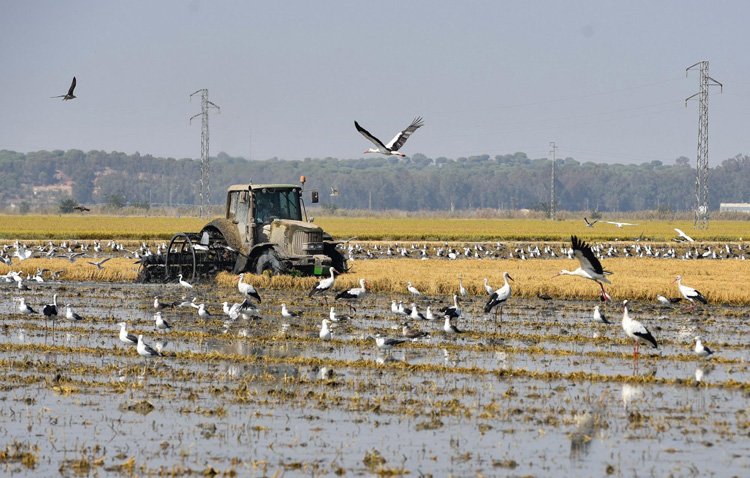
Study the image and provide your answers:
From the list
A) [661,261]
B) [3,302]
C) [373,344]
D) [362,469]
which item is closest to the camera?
[362,469]

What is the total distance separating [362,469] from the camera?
504 inches

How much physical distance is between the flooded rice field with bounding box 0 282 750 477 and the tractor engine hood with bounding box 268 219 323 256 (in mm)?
7253

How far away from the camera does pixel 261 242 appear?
35.4m

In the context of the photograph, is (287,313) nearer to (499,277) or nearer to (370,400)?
(370,400)

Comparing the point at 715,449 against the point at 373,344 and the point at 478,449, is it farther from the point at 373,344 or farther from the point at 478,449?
the point at 373,344

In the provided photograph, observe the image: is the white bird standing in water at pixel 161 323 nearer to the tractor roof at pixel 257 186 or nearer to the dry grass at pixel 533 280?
the dry grass at pixel 533 280

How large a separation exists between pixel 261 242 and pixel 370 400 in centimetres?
1925

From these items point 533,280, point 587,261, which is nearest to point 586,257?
point 587,261

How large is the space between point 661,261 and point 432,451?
125 feet

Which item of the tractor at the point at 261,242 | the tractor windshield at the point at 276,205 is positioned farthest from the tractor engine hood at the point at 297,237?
the tractor windshield at the point at 276,205

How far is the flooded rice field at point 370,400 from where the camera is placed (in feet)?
43.2

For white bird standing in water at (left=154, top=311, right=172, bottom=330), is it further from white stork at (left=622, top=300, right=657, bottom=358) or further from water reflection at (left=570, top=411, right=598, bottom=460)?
water reflection at (left=570, top=411, right=598, bottom=460)

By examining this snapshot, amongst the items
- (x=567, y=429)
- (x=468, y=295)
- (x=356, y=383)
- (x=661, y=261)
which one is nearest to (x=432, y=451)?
(x=567, y=429)

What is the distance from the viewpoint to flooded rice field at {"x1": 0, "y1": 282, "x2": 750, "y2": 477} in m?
13.2
